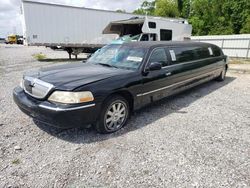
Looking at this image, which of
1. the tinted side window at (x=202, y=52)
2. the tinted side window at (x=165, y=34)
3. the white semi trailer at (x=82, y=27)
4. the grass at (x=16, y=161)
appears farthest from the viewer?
the tinted side window at (x=165, y=34)

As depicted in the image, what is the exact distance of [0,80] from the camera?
753cm

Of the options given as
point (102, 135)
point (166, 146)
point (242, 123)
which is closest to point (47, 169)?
point (102, 135)

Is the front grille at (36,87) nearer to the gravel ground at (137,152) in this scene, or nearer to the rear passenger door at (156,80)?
the gravel ground at (137,152)

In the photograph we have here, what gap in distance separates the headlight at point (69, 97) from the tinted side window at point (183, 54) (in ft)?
8.51

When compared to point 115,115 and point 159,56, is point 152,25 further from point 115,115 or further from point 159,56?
point 115,115

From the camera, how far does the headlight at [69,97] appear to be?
2922 mm

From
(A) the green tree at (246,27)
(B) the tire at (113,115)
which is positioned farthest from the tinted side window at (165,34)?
(A) the green tree at (246,27)

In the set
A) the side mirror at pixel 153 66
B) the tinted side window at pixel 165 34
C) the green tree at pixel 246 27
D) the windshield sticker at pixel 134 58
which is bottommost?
the side mirror at pixel 153 66

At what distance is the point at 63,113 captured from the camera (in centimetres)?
287

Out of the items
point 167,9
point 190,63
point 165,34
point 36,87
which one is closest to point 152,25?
point 165,34

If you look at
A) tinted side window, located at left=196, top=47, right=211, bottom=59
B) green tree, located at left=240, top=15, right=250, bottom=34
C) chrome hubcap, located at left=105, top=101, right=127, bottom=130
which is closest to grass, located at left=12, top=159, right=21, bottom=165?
chrome hubcap, located at left=105, top=101, right=127, bottom=130

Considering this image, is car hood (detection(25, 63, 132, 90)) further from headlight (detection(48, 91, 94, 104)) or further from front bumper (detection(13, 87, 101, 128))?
front bumper (detection(13, 87, 101, 128))

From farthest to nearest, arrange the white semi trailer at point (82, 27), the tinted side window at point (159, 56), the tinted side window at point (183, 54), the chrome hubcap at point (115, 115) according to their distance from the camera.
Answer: the white semi trailer at point (82, 27), the tinted side window at point (183, 54), the tinted side window at point (159, 56), the chrome hubcap at point (115, 115)

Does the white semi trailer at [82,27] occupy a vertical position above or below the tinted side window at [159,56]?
above
